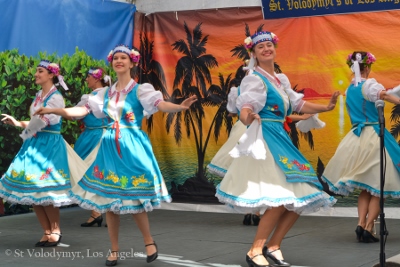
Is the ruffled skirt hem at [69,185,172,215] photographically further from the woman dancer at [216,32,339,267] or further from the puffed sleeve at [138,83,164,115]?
the puffed sleeve at [138,83,164,115]

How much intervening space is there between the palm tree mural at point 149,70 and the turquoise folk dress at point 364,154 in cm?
317

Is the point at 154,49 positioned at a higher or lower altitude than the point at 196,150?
higher

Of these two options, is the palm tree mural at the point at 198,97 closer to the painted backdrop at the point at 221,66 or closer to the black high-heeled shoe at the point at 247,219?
the painted backdrop at the point at 221,66

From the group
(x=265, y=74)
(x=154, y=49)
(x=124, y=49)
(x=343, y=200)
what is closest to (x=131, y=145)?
(x=124, y=49)

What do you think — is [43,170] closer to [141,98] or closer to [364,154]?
[141,98]

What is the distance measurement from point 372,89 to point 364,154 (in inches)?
22.9

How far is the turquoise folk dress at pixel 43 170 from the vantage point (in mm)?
6094

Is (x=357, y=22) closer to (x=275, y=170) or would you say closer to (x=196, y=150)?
(x=196, y=150)

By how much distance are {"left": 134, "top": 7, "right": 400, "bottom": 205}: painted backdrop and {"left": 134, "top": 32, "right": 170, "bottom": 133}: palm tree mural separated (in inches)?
0.5

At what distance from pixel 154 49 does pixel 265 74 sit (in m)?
4.13

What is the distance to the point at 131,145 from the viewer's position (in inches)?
209

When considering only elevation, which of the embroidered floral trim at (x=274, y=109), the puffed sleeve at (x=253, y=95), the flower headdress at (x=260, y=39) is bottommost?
the embroidered floral trim at (x=274, y=109)

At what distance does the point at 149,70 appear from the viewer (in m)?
9.13

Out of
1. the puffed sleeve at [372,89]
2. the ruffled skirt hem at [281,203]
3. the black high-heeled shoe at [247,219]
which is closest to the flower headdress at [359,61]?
the puffed sleeve at [372,89]
